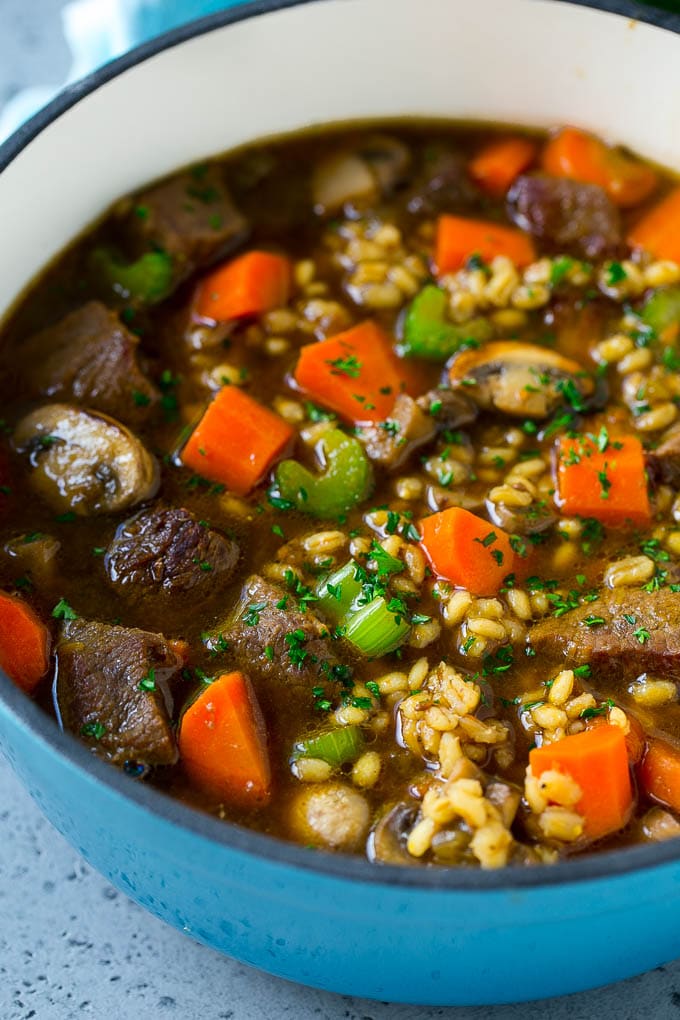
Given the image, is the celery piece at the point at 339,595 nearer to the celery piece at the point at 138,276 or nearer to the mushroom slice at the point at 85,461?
the mushroom slice at the point at 85,461

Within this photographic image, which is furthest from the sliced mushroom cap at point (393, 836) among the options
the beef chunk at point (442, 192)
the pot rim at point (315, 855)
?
the beef chunk at point (442, 192)

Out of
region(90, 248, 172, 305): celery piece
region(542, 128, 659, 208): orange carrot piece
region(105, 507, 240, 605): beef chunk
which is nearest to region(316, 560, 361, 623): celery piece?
region(105, 507, 240, 605): beef chunk

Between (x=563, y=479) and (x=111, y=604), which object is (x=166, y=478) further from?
(x=563, y=479)

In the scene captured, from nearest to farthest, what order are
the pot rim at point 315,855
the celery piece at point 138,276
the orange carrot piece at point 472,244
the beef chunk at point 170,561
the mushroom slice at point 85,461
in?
the pot rim at point 315,855 → the beef chunk at point 170,561 → the mushroom slice at point 85,461 → the celery piece at point 138,276 → the orange carrot piece at point 472,244

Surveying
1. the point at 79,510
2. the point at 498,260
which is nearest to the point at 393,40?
the point at 498,260

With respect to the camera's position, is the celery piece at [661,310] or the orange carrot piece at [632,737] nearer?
the orange carrot piece at [632,737]

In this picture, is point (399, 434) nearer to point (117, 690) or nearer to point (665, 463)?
point (665, 463)

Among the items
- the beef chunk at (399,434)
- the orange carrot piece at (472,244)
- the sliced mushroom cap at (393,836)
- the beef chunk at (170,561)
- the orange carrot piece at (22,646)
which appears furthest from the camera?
the orange carrot piece at (472,244)
